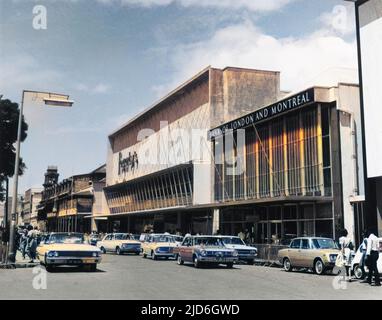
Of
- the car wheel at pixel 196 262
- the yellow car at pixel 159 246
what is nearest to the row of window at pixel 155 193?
the yellow car at pixel 159 246

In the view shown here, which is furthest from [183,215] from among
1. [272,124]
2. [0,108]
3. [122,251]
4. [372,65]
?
[372,65]

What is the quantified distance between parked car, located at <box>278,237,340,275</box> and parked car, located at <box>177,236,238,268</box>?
7.74 ft

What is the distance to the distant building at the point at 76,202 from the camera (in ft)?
274

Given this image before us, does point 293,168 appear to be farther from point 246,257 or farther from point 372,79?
point 372,79

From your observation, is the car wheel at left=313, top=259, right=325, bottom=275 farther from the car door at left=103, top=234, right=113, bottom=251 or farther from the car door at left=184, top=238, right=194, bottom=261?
the car door at left=103, top=234, right=113, bottom=251

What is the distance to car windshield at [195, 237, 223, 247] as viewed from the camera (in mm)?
23062

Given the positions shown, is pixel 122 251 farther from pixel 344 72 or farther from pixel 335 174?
pixel 344 72

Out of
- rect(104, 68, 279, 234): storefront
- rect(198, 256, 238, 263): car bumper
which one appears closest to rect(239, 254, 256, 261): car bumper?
rect(198, 256, 238, 263): car bumper

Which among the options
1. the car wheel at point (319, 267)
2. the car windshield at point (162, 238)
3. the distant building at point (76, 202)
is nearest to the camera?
the car wheel at point (319, 267)

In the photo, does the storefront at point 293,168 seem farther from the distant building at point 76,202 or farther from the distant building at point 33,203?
the distant building at point 33,203

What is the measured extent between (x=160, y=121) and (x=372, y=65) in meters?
34.7

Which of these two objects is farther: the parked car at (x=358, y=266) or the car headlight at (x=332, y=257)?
the car headlight at (x=332, y=257)

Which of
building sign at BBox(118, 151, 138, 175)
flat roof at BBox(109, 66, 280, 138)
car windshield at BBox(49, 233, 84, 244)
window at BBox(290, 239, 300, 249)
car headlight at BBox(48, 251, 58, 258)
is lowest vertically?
car headlight at BBox(48, 251, 58, 258)

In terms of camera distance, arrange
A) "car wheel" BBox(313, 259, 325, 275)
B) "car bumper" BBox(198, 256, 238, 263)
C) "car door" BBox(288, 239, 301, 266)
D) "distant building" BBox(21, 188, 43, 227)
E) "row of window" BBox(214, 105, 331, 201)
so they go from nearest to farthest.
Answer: "car wheel" BBox(313, 259, 325, 275)
"car door" BBox(288, 239, 301, 266)
"car bumper" BBox(198, 256, 238, 263)
"row of window" BBox(214, 105, 331, 201)
"distant building" BBox(21, 188, 43, 227)
